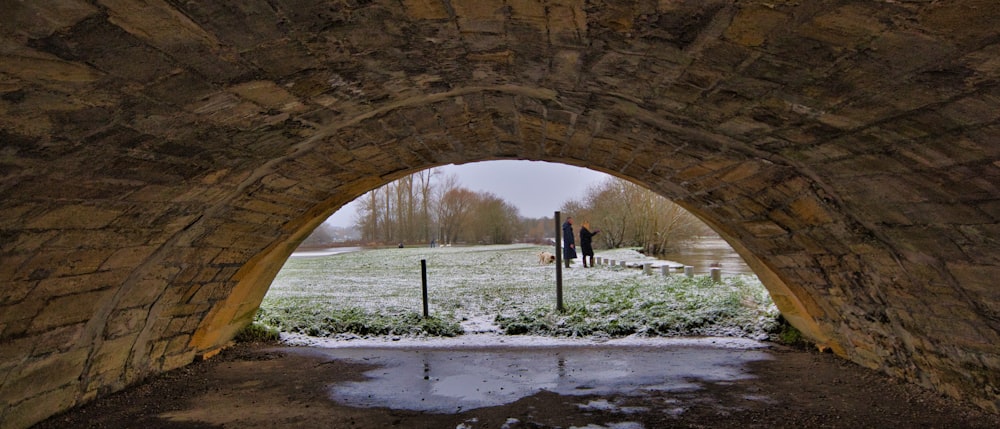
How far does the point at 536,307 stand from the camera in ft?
27.7

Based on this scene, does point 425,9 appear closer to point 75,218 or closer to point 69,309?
point 75,218

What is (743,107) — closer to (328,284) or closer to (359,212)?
(328,284)

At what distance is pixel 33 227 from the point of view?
2.90 metres

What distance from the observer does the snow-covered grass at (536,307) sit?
699 centimetres

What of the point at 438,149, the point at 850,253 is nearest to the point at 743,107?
the point at 850,253

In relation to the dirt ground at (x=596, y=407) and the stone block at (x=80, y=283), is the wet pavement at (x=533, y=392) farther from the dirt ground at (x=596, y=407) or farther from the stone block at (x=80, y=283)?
the stone block at (x=80, y=283)

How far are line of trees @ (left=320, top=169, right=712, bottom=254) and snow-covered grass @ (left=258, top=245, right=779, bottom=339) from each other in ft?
44.6

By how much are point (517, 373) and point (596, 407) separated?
3.89 ft

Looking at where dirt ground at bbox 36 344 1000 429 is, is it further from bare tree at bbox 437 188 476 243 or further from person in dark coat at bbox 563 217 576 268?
bare tree at bbox 437 188 476 243

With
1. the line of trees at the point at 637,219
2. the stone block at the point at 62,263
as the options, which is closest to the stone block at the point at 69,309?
the stone block at the point at 62,263

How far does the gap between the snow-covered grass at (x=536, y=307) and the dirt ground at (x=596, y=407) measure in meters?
1.95

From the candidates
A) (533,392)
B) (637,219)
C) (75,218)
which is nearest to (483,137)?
(533,392)

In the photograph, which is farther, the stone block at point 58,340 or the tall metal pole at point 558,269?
the tall metal pole at point 558,269

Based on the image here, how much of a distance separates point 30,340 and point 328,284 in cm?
863
